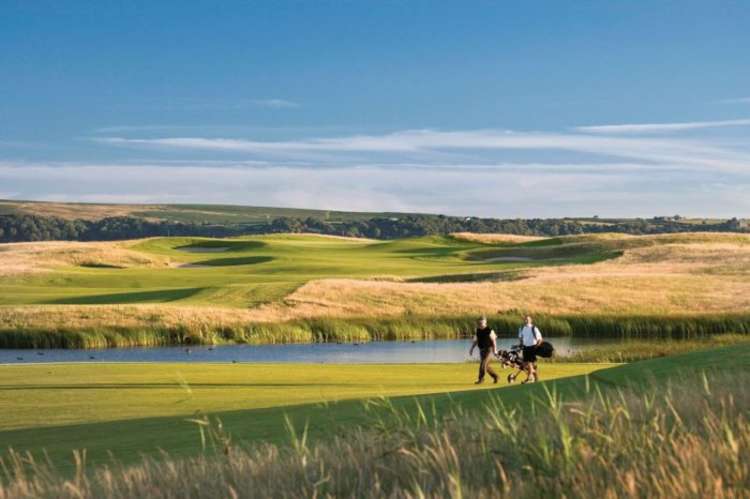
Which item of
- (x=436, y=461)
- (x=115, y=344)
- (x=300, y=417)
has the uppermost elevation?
(x=436, y=461)

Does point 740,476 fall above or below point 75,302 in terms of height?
above

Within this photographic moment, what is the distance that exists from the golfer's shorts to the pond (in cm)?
1550

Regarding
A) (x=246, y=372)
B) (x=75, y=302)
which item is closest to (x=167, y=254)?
(x=75, y=302)

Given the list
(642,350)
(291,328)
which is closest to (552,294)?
(291,328)

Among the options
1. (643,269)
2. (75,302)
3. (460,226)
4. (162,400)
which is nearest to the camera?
(162,400)

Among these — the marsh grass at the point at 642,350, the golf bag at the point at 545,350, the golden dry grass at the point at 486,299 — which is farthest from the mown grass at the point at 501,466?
the golden dry grass at the point at 486,299

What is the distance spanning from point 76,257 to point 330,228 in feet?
307

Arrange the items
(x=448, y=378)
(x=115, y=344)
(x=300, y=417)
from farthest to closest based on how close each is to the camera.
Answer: (x=115, y=344)
(x=448, y=378)
(x=300, y=417)

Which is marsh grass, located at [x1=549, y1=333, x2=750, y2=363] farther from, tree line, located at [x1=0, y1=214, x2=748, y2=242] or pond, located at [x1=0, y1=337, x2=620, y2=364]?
tree line, located at [x1=0, y1=214, x2=748, y2=242]

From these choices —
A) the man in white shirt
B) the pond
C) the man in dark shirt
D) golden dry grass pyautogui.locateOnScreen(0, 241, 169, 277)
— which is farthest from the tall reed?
golden dry grass pyautogui.locateOnScreen(0, 241, 169, 277)

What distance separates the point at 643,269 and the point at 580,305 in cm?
1789

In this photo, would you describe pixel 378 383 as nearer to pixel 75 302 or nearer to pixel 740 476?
pixel 740 476

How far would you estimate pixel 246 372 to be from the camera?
2583 centimetres

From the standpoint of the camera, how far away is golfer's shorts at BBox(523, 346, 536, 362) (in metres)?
22.6
